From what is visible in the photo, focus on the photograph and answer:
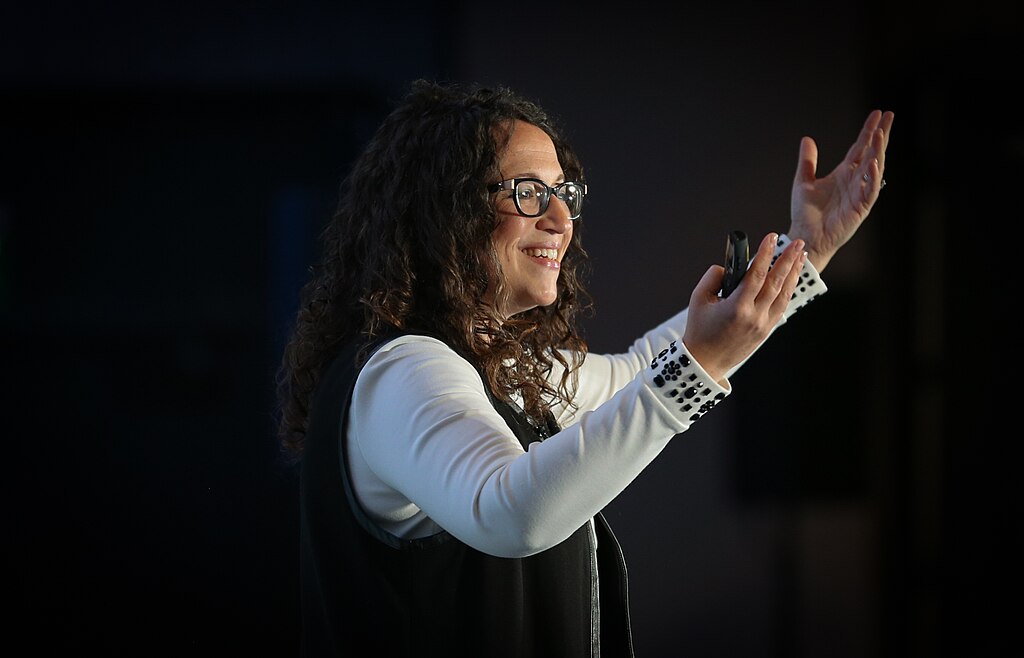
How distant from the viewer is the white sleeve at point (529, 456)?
3.04 feet

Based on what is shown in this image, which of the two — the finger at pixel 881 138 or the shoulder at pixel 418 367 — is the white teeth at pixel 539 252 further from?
the finger at pixel 881 138

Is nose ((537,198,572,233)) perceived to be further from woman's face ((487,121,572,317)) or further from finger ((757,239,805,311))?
finger ((757,239,805,311))

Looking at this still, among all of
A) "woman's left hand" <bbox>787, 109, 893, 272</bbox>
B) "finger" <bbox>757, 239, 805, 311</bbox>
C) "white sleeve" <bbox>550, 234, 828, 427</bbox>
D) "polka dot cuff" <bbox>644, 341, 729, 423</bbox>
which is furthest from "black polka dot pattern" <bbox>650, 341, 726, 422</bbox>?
"woman's left hand" <bbox>787, 109, 893, 272</bbox>

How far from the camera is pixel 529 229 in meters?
1.34

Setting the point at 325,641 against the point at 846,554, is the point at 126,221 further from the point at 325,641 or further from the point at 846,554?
the point at 846,554

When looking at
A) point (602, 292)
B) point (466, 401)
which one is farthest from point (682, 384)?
point (602, 292)

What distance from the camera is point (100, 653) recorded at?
203 centimetres

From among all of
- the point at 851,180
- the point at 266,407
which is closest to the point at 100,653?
the point at 266,407

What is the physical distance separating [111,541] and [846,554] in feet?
5.82

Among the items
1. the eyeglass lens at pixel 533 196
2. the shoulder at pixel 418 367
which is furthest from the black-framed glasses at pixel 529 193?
the shoulder at pixel 418 367

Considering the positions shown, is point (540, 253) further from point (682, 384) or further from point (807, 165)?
point (807, 165)

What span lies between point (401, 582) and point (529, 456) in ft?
1.16

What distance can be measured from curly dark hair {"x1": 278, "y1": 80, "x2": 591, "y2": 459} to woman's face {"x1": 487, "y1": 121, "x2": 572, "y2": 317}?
0.05ft

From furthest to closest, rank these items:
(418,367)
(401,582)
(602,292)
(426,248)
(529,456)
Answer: (602,292)
(426,248)
(401,582)
(418,367)
(529,456)
